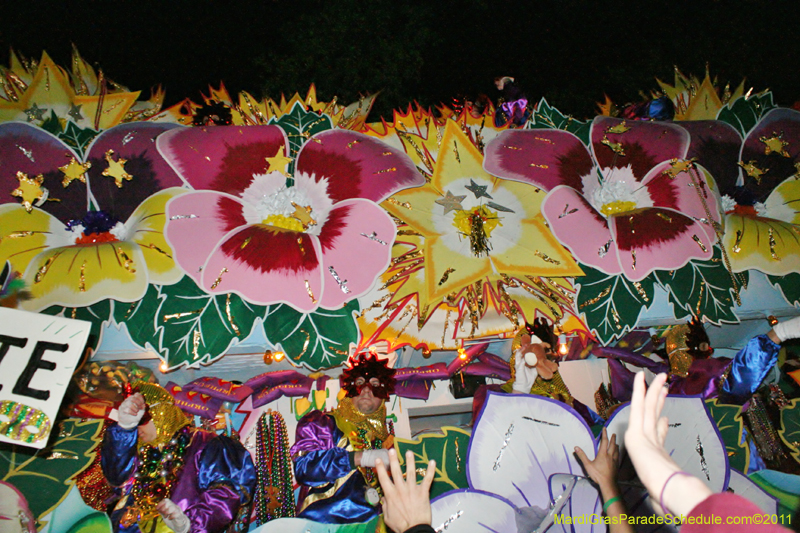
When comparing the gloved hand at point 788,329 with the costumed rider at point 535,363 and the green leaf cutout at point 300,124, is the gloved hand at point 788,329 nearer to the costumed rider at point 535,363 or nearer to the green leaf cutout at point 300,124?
the costumed rider at point 535,363

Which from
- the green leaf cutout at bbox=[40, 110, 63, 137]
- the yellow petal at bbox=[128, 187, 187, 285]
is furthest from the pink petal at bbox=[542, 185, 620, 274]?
the green leaf cutout at bbox=[40, 110, 63, 137]

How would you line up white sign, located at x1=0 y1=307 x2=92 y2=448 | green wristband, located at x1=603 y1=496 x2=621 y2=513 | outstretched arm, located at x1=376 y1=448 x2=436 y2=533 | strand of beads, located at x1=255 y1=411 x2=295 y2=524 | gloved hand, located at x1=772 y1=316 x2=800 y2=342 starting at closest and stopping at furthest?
1. outstretched arm, located at x1=376 y1=448 x2=436 y2=533
2. green wristband, located at x1=603 y1=496 x2=621 y2=513
3. white sign, located at x1=0 y1=307 x2=92 y2=448
4. strand of beads, located at x1=255 y1=411 x2=295 y2=524
5. gloved hand, located at x1=772 y1=316 x2=800 y2=342

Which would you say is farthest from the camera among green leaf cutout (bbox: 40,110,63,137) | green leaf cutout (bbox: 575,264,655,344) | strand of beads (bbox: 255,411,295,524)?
strand of beads (bbox: 255,411,295,524)

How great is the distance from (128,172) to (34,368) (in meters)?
0.78

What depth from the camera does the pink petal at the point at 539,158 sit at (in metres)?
2.23

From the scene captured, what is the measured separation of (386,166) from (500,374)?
134 centimetres

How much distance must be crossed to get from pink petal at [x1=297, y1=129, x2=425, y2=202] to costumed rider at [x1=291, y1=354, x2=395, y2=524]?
80cm

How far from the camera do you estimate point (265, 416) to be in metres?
2.62

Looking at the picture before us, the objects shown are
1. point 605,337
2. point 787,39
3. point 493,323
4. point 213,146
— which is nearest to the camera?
point 213,146

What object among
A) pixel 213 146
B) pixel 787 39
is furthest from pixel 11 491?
pixel 787 39

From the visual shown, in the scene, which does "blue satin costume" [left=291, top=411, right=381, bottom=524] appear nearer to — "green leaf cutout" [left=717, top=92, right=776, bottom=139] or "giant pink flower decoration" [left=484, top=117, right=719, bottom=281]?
"giant pink flower decoration" [left=484, top=117, right=719, bottom=281]

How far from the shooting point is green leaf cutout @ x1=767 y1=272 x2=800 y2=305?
2422 millimetres

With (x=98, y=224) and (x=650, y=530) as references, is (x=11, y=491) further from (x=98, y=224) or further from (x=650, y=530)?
(x=650, y=530)

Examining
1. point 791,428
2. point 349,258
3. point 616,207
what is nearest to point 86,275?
point 349,258
